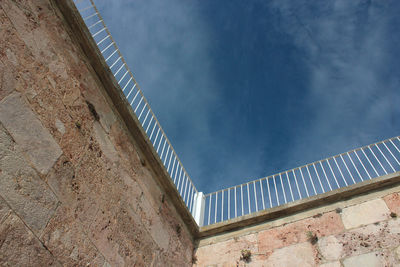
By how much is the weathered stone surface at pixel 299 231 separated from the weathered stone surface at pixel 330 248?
100 mm

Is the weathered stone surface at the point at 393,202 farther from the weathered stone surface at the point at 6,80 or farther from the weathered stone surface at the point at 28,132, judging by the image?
Result: the weathered stone surface at the point at 6,80

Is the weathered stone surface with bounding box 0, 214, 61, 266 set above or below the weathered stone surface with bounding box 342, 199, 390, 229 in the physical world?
above

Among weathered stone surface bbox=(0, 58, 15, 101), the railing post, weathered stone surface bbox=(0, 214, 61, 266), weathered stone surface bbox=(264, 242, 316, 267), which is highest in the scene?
weathered stone surface bbox=(0, 58, 15, 101)

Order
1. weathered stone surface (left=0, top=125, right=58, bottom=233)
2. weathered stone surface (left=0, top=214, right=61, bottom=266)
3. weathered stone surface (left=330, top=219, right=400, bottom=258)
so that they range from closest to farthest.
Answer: weathered stone surface (left=0, top=214, right=61, bottom=266) < weathered stone surface (left=0, top=125, right=58, bottom=233) < weathered stone surface (left=330, top=219, right=400, bottom=258)

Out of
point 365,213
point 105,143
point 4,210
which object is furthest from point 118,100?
point 365,213

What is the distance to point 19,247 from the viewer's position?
251 cm

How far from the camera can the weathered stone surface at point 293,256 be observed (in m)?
4.50

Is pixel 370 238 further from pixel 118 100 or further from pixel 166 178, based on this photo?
pixel 118 100

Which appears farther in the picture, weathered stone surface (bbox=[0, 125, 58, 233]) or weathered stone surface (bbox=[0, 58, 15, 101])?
weathered stone surface (bbox=[0, 58, 15, 101])

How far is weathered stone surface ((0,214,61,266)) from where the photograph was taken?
2396 mm

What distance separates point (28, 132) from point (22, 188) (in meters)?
0.52

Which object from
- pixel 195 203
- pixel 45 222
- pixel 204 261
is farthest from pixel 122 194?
pixel 195 203

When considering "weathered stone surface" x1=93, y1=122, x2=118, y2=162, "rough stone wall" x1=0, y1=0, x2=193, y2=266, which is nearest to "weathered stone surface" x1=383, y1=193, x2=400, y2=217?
"rough stone wall" x1=0, y1=0, x2=193, y2=266

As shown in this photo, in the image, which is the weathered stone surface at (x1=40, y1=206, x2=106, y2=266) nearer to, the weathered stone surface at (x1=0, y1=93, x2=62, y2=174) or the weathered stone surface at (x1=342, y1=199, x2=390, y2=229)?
the weathered stone surface at (x1=0, y1=93, x2=62, y2=174)
